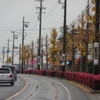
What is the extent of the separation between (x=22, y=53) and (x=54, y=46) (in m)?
33.1

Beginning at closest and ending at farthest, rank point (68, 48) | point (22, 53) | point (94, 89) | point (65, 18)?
1. point (94, 89)
2. point (65, 18)
3. point (68, 48)
4. point (22, 53)

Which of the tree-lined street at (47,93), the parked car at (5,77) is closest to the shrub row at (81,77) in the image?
the tree-lined street at (47,93)

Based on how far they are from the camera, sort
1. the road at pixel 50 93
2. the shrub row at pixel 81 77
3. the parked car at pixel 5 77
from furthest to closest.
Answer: the parked car at pixel 5 77
the shrub row at pixel 81 77
the road at pixel 50 93

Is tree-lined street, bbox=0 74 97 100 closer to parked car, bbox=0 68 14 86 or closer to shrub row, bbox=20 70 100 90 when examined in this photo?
shrub row, bbox=20 70 100 90

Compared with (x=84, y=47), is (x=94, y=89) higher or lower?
lower

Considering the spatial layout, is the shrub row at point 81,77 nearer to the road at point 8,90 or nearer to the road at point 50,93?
the road at point 50,93

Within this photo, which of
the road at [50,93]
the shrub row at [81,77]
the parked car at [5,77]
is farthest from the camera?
the parked car at [5,77]

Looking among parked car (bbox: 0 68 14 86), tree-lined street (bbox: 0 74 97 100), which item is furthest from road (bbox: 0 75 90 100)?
parked car (bbox: 0 68 14 86)

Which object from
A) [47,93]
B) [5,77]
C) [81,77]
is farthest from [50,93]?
[5,77]

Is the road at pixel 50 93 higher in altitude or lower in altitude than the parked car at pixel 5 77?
lower

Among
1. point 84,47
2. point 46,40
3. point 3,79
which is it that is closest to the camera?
point 3,79

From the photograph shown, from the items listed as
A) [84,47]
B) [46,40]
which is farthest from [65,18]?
[46,40]

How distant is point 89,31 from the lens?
146 ft

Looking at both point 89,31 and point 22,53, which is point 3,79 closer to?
point 89,31
